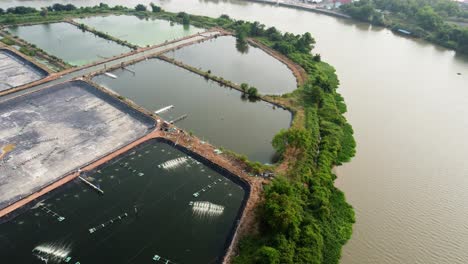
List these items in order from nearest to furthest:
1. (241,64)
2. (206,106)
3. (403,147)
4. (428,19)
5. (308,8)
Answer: (403,147) < (206,106) < (241,64) < (428,19) < (308,8)

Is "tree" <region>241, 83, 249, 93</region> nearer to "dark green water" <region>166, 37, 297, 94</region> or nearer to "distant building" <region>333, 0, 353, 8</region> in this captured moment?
"dark green water" <region>166, 37, 297, 94</region>

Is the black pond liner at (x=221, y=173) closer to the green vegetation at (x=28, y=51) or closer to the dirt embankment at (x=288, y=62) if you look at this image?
the dirt embankment at (x=288, y=62)

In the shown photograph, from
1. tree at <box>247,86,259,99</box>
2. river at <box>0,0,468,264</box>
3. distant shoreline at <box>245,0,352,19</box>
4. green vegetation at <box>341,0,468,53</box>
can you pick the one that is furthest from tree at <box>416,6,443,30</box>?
tree at <box>247,86,259,99</box>

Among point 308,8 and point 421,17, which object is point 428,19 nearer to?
point 421,17

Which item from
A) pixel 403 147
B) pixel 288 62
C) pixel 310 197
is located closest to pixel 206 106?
pixel 310 197

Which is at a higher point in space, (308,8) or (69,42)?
(308,8)

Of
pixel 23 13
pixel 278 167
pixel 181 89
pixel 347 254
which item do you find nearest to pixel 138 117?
pixel 181 89

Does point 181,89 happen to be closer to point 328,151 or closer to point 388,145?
point 328,151
